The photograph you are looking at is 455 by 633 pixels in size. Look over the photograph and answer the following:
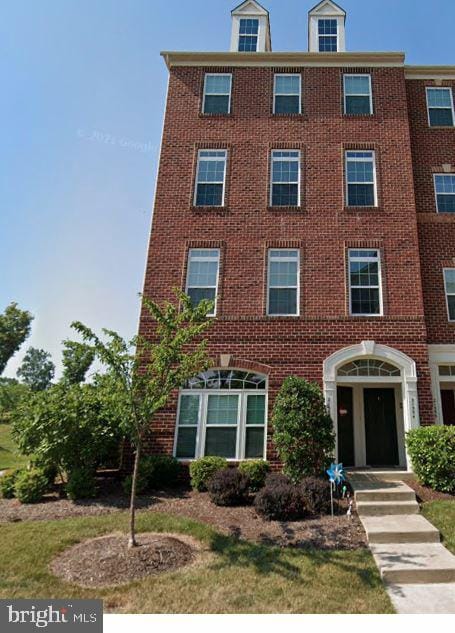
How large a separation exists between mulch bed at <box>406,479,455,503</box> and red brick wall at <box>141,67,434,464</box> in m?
2.10

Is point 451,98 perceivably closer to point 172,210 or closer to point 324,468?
point 172,210

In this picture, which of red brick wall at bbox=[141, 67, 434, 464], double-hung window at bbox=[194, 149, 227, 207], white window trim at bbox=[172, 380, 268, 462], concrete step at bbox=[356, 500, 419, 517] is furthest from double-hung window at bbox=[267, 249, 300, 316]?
concrete step at bbox=[356, 500, 419, 517]

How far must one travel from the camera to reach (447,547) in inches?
240

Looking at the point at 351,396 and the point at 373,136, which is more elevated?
the point at 373,136

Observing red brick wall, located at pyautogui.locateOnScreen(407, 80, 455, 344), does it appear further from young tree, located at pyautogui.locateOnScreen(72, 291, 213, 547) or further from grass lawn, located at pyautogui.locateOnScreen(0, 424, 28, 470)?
grass lawn, located at pyautogui.locateOnScreen(0, 424, 28, 470)

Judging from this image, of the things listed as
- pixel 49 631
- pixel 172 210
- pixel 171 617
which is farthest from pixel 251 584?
pixel 172 210

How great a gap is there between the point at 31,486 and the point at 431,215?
1396 cm

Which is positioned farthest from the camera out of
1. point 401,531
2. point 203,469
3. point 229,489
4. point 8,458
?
point 8,458

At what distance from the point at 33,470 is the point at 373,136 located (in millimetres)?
14247

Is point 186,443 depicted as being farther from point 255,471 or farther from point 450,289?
point 450,289

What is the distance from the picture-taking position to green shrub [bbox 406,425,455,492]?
341 inches

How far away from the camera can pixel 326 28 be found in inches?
581

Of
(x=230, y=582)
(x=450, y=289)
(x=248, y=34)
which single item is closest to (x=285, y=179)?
(x=450, y=289)

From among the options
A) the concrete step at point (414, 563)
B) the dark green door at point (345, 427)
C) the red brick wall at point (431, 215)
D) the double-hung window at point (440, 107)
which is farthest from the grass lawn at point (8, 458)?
the double-hung window at point (440, 107)
